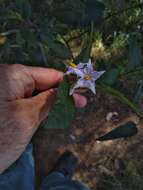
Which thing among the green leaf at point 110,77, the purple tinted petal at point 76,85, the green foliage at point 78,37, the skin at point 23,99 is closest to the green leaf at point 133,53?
the green foliage at point 78,37

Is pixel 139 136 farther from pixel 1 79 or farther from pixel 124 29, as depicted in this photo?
pixel 1 79

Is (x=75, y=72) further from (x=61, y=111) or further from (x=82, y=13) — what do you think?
(x=82, y=13)

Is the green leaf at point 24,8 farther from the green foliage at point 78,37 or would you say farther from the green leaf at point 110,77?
the green leaf at point 110,77

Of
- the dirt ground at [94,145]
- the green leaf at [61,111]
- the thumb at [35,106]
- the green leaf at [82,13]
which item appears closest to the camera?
the green leaf at [61,111]

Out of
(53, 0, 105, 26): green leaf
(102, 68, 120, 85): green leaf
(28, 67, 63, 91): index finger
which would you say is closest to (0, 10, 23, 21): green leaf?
(53, 0, 105, 26): green leaf

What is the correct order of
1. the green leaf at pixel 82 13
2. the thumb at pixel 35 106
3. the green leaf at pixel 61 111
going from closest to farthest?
the green leaf at pixel 61 111 → the thumb at pixel 35 106 → the green leaf at pixel 82 13

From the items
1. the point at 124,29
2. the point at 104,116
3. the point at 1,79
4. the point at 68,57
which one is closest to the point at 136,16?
the point at 124,29

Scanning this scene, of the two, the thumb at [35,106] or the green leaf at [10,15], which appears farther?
the green leaf at [10,15]

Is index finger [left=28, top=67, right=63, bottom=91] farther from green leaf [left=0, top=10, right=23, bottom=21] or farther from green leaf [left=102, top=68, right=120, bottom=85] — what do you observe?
green leaf [left=0, top=10, right=23, bottom=21]
